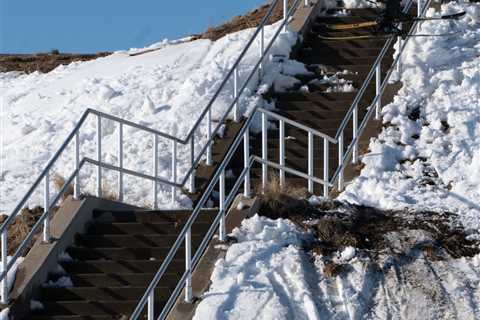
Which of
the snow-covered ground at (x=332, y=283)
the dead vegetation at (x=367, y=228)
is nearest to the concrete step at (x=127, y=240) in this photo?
the dead vegetation at (x=367, y=228)

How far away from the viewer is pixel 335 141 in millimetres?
19172

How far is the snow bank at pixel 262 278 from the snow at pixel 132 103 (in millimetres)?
3825

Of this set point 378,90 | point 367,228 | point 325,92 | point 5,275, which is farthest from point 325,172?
point 5,275

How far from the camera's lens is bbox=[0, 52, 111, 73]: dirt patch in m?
30.0

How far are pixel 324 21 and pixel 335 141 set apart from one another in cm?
733

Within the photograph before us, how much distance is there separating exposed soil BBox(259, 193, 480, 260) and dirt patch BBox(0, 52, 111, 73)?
1330 centimetres

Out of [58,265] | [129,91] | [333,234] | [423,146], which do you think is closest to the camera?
[333,234]

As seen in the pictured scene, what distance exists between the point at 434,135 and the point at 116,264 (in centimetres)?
552

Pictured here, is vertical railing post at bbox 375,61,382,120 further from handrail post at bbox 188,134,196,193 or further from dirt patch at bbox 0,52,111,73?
dirt patch at bbox 0,52,111,73

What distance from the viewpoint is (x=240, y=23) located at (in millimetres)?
28438

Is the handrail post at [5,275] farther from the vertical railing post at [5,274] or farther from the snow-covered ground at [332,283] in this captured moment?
the snow-covered ground at [332,283]

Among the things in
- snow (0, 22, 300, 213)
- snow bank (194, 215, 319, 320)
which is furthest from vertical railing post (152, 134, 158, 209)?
snow bank (194, 215, 319, 320)

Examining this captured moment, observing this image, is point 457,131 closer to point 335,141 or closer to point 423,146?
point 423,146

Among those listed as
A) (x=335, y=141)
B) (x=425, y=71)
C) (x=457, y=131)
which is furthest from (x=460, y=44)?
(x=335, y=141)
